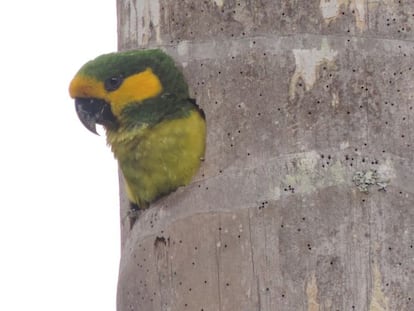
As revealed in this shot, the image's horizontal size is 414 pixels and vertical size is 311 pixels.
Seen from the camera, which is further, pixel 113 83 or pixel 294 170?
pixel 113 83

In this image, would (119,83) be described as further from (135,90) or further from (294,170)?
(294,170)

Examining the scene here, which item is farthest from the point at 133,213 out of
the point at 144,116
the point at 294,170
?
the point at 294,170

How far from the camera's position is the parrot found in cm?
312

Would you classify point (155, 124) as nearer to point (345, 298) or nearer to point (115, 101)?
point (115, 101)

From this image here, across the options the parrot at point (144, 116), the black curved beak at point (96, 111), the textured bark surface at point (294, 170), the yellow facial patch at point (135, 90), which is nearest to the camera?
the textured bark surface at point (294, 170)

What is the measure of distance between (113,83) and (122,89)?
0.04 meters

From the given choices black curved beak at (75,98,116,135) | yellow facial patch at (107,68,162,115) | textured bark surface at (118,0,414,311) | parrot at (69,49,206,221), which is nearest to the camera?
textured bark surface at (118,0,414,311)

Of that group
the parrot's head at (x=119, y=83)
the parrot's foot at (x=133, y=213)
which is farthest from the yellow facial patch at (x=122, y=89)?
the parrot's foot at (x=133, y=213)

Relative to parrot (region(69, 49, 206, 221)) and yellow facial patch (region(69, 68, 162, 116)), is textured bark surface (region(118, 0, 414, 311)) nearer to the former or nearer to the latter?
parrot (region(69, 49, 206, 221))

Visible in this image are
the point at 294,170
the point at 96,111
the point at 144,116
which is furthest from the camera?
the point at 96,111

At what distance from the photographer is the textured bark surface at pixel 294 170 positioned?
275 cm

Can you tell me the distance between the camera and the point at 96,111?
338 cm

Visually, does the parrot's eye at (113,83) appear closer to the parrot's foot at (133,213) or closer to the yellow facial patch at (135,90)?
the yellow facial patch at (135,90)

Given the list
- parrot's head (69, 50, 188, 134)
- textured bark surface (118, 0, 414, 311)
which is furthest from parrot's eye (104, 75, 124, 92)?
textured bark surface (118, 0, 414, 311)
